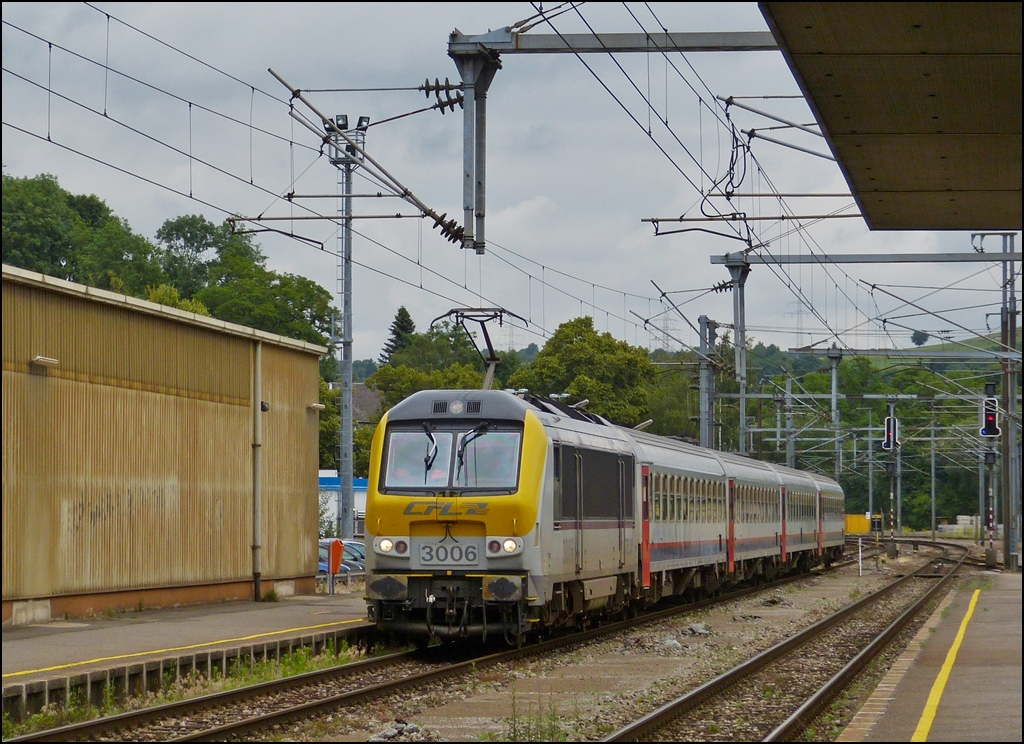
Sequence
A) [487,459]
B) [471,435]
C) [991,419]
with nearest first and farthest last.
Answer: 1. [487,459]
2. [471,435]
3. [991,419]

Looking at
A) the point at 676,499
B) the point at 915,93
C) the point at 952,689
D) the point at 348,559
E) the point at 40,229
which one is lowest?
the point at 348,559

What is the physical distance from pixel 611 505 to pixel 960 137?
9.90m

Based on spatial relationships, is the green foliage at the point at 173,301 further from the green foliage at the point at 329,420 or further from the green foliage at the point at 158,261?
the green foliage at the point at 329,420

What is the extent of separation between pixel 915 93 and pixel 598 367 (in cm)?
6552

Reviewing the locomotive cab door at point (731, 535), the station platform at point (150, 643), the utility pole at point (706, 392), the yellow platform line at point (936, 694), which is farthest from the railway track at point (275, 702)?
the utility pole at point (706, 392)

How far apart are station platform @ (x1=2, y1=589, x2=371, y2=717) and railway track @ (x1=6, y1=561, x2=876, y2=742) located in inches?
35.3

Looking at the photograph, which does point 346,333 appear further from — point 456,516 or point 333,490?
point 333,490

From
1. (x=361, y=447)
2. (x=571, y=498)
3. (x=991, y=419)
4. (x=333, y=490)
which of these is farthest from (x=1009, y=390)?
(x=361, y=447)

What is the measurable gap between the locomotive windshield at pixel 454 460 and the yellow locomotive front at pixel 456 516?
12 mm

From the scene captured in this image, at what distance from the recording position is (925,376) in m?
93.9

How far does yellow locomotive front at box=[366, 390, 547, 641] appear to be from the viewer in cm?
1688

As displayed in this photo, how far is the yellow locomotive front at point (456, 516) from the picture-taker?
16.9m

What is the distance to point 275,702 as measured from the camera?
43.6 ft

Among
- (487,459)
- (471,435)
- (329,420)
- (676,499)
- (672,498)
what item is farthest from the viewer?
(329,420)
